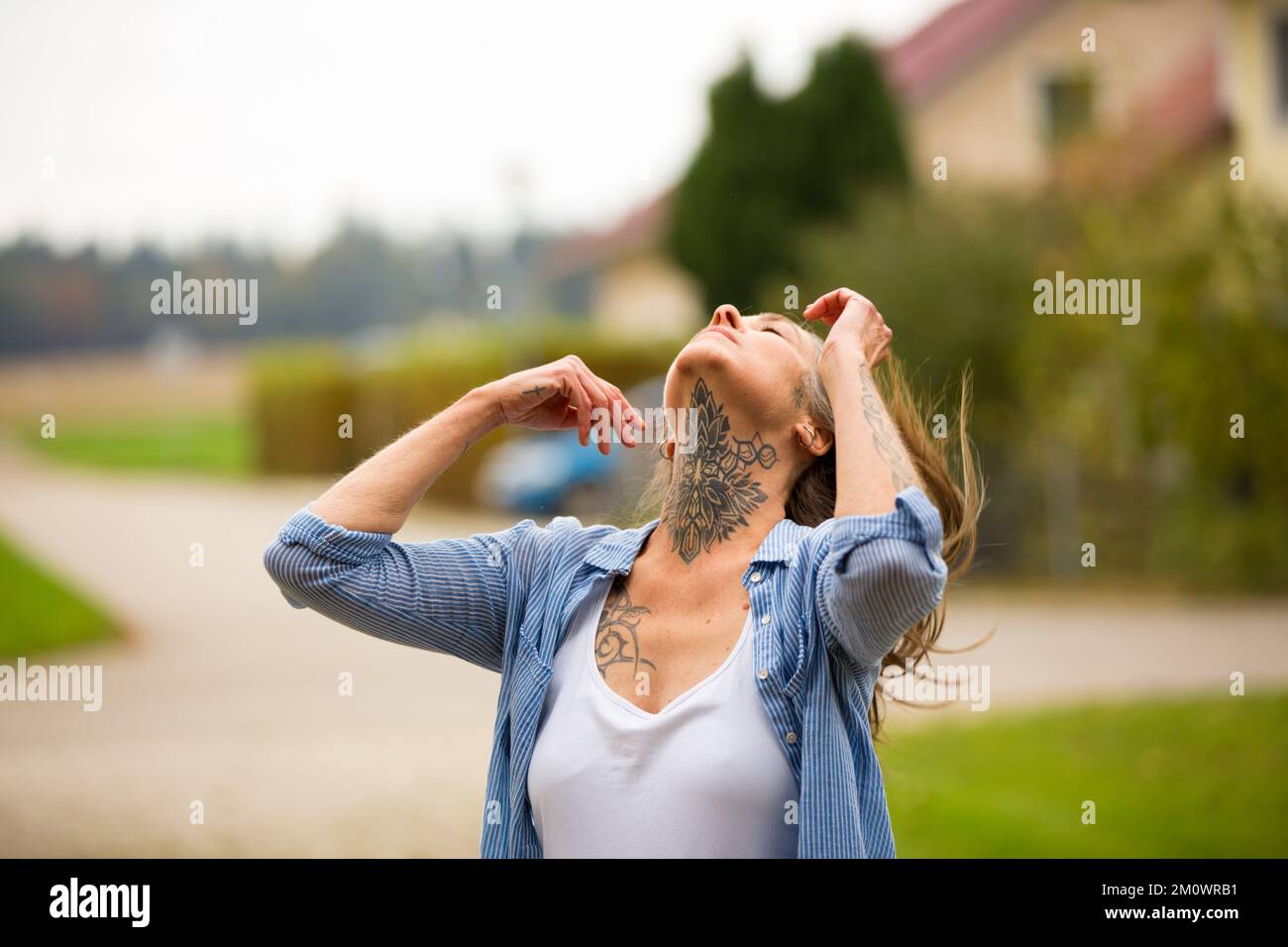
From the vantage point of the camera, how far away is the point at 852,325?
2605 mm

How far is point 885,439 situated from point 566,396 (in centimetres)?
67

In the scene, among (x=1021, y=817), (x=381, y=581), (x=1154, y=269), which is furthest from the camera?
(x=1154, y=269)

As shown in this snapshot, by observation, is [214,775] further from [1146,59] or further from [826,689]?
[1146,59]

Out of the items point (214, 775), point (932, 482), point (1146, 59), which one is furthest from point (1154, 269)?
point (1146, 59)

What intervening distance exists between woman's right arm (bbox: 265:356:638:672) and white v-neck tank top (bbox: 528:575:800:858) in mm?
350

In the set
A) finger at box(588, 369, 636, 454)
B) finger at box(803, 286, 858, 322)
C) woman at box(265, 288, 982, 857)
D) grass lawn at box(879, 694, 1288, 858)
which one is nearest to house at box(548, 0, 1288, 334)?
grass lawn at box(879, 694, 1288, 858)

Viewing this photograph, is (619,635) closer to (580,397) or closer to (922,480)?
(580,397)

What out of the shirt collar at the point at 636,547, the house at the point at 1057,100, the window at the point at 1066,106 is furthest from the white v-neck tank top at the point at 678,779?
the window at the point at 1066,106

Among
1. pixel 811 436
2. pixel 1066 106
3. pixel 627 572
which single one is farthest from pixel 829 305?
pixel 1066 106

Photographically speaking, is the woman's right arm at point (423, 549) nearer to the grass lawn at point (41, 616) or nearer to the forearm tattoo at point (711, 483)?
the forearm tattoo at point (711, 483)

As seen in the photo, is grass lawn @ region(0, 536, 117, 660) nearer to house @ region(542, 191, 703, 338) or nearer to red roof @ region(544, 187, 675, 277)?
house @ region(542, 191, 703, 338)
